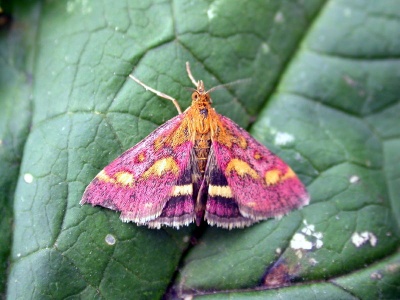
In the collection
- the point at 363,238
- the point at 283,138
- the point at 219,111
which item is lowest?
the point at 363,238

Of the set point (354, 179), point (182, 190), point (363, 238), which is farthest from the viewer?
point (354, 179)

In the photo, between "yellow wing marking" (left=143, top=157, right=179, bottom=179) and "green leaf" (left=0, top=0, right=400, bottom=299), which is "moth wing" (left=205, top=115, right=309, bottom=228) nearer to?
"green leaf" (left=0, top=0, right=400, bottom=299)

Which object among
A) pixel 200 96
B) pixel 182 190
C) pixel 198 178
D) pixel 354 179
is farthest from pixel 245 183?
pixel 354 179

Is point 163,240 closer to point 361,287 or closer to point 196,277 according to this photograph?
point 196,277

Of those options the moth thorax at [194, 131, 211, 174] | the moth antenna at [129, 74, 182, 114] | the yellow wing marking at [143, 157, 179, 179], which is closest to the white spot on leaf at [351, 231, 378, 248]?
the moth thorax at [194, 131, 211, 174]

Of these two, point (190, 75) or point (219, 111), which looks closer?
point (190, 75)

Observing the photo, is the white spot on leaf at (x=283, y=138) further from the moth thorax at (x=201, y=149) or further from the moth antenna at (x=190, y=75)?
the moth antenna at (x=190, y=75)

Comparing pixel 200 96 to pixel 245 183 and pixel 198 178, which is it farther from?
pixel 245 183

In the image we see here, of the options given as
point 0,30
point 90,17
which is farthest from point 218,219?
point 0,30
